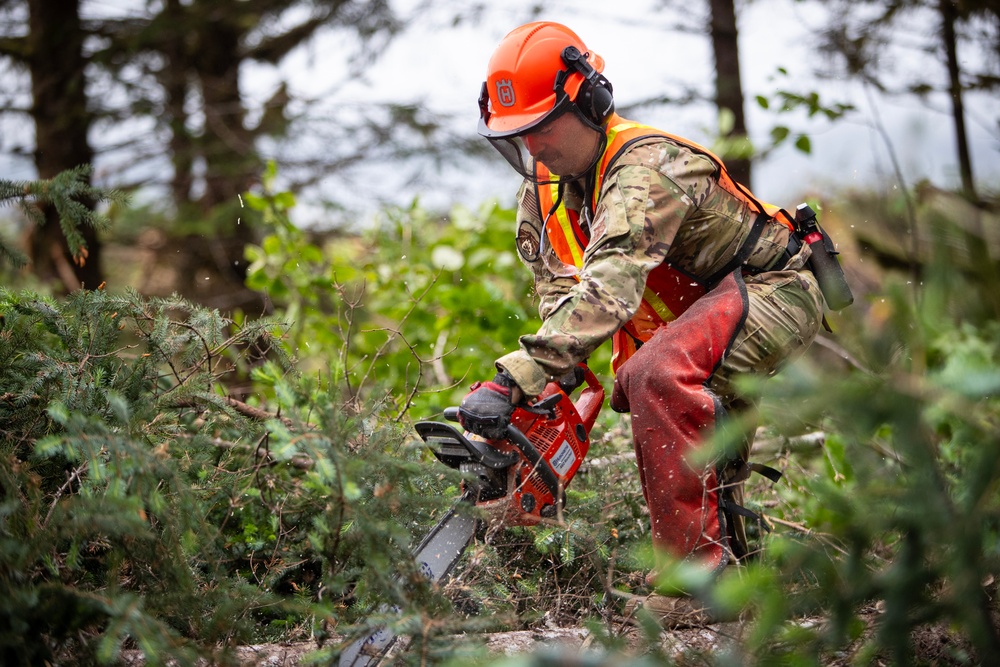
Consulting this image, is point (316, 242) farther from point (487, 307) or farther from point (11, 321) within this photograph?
point (11, 321)

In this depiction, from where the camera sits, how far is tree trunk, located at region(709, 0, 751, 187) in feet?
→ 19.6

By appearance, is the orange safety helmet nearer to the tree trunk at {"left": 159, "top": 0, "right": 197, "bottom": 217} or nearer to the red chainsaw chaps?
the red chainsaw chaps

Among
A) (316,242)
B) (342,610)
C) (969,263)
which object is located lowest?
(316,242)

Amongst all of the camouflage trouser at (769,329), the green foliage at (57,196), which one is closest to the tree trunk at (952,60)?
the camouflage trouser at (769,329)

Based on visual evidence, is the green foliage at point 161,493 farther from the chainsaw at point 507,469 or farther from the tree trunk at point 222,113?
the tree trunk at point 222,113

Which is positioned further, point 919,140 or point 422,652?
point 422,652

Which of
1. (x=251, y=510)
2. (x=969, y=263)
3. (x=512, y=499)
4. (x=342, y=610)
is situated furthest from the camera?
(x=251, y=510)

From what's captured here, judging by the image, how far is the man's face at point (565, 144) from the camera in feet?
9.91

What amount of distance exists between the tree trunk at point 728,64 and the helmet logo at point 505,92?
3.43m

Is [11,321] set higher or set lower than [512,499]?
higher

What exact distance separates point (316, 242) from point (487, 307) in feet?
17.3

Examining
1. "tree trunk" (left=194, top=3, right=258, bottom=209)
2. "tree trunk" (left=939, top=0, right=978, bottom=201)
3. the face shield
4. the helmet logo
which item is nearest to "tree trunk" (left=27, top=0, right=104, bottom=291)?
"tree trunk" (left=194, top=3, right=258, bottom=209)

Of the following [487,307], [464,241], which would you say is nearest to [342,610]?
[487,307]

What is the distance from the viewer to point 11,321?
290 centimetres
